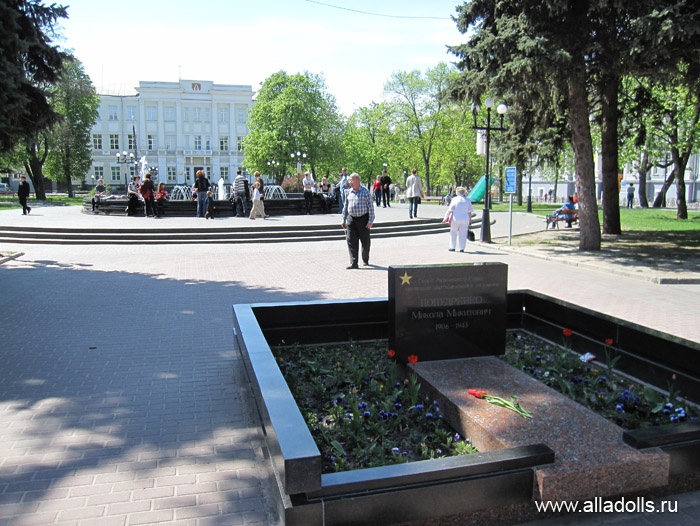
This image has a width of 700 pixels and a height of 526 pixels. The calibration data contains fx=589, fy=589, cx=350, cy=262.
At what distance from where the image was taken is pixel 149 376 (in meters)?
5.83

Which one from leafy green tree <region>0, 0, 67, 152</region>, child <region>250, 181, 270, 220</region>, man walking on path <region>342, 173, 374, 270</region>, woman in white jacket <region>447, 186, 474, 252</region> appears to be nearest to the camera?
leafy green tree <region>0, 0, 67, 152</region>

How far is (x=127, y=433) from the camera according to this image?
4.47m

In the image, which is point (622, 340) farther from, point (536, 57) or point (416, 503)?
point (536, 57)

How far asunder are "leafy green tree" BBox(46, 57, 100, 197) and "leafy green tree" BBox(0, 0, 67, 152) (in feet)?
136

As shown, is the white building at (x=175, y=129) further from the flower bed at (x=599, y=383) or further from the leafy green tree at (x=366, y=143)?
the flower bed at (x=599, y=383)

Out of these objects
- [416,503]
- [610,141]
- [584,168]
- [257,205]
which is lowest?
[416,503]

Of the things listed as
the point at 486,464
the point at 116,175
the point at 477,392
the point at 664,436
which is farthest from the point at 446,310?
the point at 116,175

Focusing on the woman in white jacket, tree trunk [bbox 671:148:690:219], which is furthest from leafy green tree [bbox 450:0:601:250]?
tree trunk [bbox 671:148:690:219]

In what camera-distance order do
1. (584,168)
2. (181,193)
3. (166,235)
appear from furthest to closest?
(181,193), (166,235), (584,168)

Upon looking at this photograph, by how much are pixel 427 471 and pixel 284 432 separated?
2.53ft

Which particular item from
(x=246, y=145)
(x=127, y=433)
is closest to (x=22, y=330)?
(x=127, y=433)

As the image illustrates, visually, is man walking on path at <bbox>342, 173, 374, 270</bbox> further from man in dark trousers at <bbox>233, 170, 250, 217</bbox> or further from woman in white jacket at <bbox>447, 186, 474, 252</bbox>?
man in dark trousers at <bbox>233, 170, 250, 217</bbox>

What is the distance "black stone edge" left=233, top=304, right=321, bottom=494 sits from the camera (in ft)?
9.30

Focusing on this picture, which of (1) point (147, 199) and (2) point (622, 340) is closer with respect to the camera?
(2) point (622, 340)
